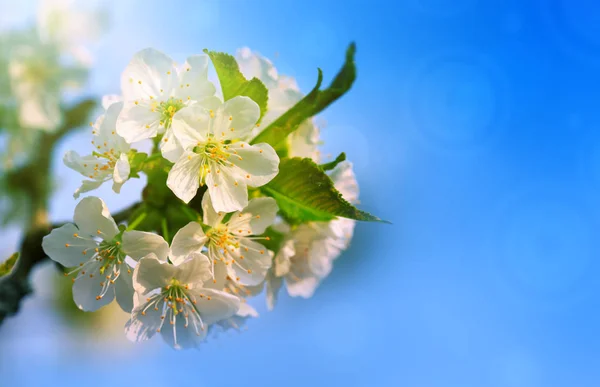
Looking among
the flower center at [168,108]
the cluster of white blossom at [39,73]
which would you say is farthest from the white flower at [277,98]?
the cluster of white blossom at [39,73]

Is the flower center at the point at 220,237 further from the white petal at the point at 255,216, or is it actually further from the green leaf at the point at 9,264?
the green leaf at the point at 9,264

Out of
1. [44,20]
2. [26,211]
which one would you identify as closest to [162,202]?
[26,211]

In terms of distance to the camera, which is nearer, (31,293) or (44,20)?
(31,293)

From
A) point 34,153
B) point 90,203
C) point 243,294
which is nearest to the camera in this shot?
point 90,203

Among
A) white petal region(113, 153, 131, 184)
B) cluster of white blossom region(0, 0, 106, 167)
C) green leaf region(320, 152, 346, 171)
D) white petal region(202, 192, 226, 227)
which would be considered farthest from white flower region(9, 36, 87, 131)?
green leaf region(320, 152, 346, 171)

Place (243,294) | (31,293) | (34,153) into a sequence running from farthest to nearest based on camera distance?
(34,153) → (31,293) → (243,294)

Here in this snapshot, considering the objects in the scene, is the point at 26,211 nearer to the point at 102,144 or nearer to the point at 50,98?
the point at 50,98
